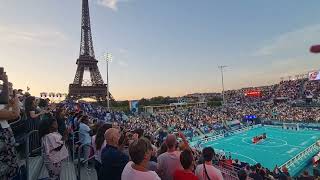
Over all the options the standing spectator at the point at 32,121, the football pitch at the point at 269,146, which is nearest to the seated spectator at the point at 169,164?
the standing spectator at the point at 32,121

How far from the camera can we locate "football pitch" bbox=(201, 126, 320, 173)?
25.1 m

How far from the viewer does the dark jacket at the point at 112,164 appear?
4020 millimetres

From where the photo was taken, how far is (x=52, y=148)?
4.89 m

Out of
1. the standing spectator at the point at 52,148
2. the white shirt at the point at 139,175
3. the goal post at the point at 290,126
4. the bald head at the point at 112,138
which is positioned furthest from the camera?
the goal post at the point at 290,126

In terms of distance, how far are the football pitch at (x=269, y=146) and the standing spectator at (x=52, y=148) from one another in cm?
1940

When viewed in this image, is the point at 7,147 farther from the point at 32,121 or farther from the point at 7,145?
the point at 32,121

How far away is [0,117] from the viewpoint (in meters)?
3.46

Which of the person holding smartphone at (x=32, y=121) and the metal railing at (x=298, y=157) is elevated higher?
the person holding smartphone at (x=32, y=121)

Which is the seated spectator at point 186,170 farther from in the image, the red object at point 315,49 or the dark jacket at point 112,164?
the red object at point 315,49

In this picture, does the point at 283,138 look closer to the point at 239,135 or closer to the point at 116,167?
the point at 239,135

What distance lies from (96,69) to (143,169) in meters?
62.1

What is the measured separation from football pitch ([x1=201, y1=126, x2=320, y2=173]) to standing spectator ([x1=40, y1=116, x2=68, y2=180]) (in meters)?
19.4

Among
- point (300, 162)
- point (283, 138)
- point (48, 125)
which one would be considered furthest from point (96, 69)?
point (48, 125)

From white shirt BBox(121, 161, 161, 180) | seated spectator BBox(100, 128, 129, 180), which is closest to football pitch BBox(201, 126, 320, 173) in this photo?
seated spectator BBox(100, 128, 129, 180)
